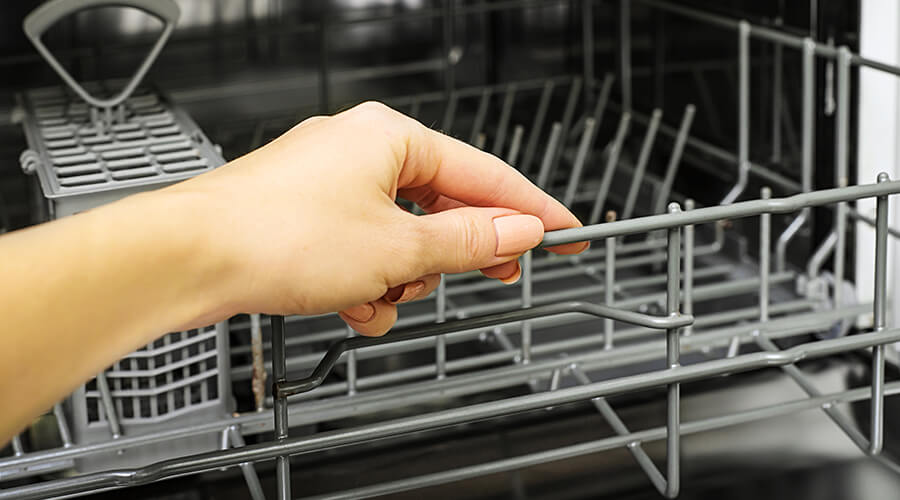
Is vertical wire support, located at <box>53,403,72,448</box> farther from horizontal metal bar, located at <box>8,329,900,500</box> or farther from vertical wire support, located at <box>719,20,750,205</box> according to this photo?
vertical wire support, located at <box>719,20,750,205</box>

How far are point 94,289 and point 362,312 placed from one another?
0.18 m

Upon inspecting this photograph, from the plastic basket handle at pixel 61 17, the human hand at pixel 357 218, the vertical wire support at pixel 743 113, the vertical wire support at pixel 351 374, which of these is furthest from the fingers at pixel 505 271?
the vertical wire support at pixel 743 113

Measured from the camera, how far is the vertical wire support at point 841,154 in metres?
1.17

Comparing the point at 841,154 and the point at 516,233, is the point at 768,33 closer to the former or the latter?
the point at 841,154

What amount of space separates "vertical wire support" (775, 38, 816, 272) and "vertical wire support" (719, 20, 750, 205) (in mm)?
79

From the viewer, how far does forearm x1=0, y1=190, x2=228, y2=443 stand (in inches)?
17.6

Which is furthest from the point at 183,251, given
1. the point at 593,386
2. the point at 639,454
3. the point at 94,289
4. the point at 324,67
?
the point at 324,67

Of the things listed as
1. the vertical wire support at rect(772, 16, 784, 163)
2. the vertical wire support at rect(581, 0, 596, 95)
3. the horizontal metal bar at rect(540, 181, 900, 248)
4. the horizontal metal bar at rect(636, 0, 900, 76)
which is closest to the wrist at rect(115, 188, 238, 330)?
the horizontal metal bar at rect(540, 181, 900, 248)

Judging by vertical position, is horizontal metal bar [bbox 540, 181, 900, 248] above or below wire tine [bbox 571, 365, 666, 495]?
above

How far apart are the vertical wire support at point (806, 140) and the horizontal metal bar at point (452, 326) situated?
59 cm

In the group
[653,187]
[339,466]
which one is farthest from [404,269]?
[653,187]

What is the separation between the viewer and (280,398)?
68 cm

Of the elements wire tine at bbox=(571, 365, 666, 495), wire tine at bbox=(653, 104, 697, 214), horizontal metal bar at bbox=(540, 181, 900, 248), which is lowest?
wire tine at bbox=(571, 365, 666, 495)

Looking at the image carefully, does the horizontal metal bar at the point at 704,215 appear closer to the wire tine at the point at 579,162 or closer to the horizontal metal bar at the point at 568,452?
the horizontal metal bar at the point at 568,452
